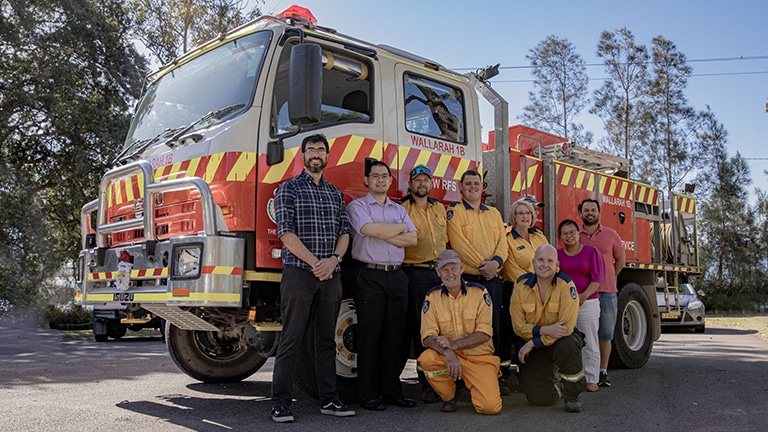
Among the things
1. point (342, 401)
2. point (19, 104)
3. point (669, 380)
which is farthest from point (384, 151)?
point (19, 104)

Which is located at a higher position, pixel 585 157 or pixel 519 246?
pixel 585 157

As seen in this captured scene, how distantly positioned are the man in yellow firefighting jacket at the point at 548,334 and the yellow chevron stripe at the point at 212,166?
2661 mm

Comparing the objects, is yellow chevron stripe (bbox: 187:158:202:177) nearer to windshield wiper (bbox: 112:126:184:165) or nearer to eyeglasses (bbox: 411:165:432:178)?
windshield wiper (bbox: 112:126:184:165)

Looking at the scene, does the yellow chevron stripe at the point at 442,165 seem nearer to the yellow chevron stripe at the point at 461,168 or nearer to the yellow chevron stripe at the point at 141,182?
the yellow chevron stripe at the point at 461,168

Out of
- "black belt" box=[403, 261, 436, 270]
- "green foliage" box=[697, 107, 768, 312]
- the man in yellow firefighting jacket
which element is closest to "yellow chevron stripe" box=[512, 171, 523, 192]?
the man in yellow firefighting jacket

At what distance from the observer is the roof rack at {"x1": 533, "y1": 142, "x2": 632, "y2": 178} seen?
838cm

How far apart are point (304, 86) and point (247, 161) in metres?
0.75

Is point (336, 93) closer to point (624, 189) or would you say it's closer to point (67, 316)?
point (624, 189)

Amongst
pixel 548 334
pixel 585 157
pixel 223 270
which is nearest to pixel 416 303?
pixel 548 334

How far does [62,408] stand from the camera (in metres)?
5.31

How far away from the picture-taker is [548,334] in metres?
5.44

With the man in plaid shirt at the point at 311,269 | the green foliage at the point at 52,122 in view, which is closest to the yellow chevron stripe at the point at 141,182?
the man in plaid shirt at the point at 311,269

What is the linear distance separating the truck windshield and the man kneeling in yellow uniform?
2.11m

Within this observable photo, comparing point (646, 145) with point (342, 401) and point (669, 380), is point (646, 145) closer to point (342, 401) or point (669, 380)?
point (669, 380)
